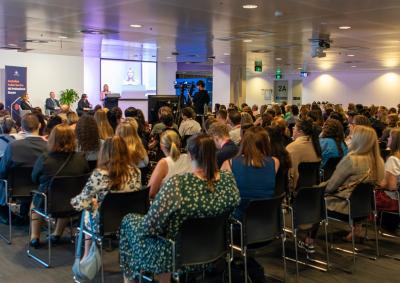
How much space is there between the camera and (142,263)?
3.20 meters

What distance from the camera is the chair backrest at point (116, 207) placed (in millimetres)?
3721

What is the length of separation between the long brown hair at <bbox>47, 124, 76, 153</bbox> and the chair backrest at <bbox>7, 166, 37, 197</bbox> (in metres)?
0.59

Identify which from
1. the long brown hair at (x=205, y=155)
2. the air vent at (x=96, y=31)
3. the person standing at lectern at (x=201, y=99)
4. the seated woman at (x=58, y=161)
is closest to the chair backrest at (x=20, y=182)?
the seated woman at (x=58, y=161)

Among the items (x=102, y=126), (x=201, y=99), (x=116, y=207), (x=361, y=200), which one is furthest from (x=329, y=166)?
(x=201, y=99)

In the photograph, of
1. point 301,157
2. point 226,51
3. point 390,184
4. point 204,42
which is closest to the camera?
point 390,184

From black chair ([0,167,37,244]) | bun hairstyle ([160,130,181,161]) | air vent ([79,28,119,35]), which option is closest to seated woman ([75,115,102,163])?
black chair ([0,167,37,244])

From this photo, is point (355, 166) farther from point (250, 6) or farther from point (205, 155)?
point (250, 6)

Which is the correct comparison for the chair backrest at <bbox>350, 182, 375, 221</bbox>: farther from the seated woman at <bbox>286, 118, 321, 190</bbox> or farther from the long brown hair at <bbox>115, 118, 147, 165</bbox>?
the long brown hair at <bbox>115, 118, 147, 165</bbox>

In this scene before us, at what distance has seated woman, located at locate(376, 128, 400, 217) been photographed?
200 inches

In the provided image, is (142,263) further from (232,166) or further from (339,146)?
(339,146)

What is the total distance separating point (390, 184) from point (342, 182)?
70 centimetres

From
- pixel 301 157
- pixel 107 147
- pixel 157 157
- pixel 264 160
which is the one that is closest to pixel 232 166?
pixel 264 160

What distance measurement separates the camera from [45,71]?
17.4m

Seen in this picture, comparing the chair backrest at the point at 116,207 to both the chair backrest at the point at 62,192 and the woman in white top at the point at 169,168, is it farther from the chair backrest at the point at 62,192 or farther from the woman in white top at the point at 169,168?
the chair backrest at the point at 62,192
